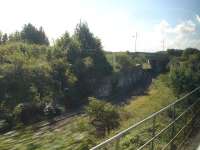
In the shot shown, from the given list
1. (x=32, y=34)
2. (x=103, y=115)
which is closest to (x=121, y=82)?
(x=32, y=34)

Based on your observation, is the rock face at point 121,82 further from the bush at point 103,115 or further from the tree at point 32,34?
the tree at point 32,34

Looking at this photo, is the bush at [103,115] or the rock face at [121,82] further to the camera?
the rock face at [121,82]

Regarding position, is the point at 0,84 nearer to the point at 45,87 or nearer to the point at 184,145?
the point at 45,87

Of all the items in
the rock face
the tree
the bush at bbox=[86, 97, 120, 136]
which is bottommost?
the rock face

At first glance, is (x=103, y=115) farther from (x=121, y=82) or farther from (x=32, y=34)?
(x=32, y=34)

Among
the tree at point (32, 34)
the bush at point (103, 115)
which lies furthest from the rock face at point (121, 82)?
the tree at point (32, 34)

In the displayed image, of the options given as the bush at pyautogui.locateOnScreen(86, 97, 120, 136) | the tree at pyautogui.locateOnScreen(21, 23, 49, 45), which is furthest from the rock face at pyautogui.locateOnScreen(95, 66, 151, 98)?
the tree at pyautogui.locateOnScreen(21, 23, 49, 45)

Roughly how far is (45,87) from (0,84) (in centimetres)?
709

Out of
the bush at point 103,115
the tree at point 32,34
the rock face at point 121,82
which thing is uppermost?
the tree at point 32,34

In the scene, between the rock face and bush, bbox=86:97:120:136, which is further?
the rock face

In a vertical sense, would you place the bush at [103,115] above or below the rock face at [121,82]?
above

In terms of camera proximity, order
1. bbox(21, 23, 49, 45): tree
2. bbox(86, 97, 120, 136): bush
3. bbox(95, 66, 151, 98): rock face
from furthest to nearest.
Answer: bbox(21, 23, 49, 45): tree, bbox(95, 66, 151, 98): rock face, bbox(86, 97, 120, 136): bush

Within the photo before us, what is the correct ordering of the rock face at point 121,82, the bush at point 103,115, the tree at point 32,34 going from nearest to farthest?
the bush at point 103,115 < the rock face at point 121,82 < the tree at point 32,34

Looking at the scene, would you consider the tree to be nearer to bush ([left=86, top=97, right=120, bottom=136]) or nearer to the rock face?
the rock face
